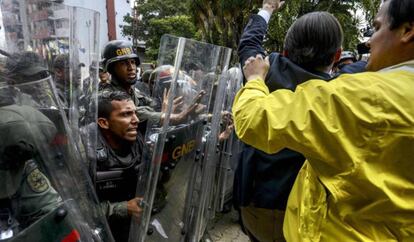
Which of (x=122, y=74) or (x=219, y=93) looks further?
(x=122, y=74)

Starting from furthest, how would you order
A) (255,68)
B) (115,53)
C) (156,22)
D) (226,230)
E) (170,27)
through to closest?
1. (156,22)
2. (170,27)
3. (226,230)
4. (115,53)
5. (255,68)

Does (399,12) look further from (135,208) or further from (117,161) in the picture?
(117,161)

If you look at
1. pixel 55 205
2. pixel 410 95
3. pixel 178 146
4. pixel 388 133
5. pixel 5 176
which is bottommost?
pixel 178 146

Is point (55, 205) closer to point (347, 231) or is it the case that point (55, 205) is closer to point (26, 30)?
point (26, 30)

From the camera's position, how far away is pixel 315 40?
1617 mm

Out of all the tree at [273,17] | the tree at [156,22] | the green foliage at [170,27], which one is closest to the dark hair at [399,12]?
the tree at [273,17]

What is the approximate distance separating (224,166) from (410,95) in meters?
2.11

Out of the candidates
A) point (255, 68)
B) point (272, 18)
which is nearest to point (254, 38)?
point (255, 68)

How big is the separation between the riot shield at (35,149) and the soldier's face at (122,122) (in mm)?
778

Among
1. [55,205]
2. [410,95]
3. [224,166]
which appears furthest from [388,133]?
[224,166]

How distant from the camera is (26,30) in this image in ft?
3.77

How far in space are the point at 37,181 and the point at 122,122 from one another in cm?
105

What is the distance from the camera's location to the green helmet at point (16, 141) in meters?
0.92

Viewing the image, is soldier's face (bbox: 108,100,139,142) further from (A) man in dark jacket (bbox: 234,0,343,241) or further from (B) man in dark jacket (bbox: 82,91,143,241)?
(A) man in dark jacket (bbox: 234,0,343,241)
